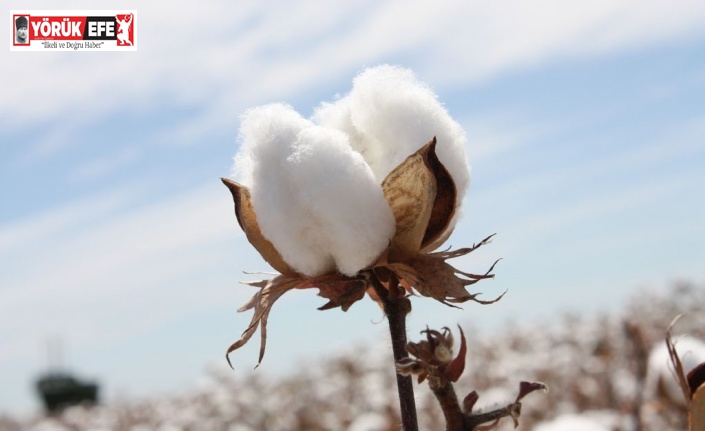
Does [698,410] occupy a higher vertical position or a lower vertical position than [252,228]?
lower

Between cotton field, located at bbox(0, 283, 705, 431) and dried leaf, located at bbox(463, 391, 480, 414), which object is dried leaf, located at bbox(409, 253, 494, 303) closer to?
dried leaf, located at bbox(463, 391, 480, 414)

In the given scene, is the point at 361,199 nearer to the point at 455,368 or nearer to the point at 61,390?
the point at 455,368

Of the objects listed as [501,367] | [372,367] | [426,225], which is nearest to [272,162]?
[426,225]

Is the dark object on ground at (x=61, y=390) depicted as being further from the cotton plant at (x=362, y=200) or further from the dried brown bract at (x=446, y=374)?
the dried brown bract at (x=446, y=374)

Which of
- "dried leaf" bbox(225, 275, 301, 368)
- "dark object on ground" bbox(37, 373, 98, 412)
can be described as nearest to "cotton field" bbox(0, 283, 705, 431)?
"dried leaf" bbox(225, 275, 301, 368)

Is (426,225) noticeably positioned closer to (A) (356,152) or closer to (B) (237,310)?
(A) (356,152)

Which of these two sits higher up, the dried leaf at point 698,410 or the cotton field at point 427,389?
the cotton field at point 427,389

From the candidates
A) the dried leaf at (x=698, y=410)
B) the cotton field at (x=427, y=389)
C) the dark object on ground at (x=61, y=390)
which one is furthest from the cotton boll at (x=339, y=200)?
the dark object on ground at (x=61, y=390)

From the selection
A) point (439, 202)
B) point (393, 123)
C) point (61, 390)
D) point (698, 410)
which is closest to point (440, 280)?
point (439, 202)
